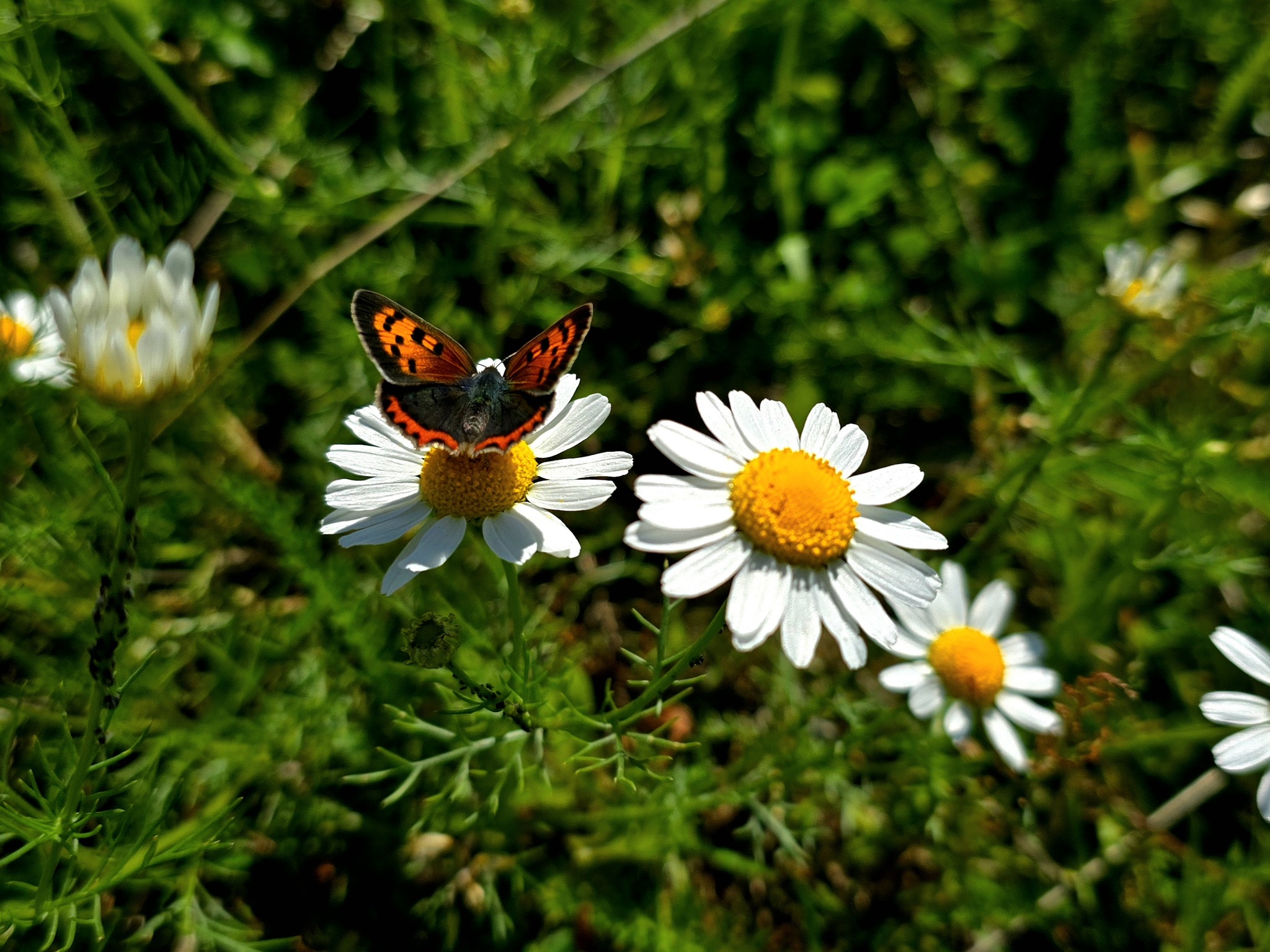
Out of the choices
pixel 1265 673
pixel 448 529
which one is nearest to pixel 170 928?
pixel 448 529

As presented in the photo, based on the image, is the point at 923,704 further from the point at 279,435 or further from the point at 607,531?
the point at 279,435

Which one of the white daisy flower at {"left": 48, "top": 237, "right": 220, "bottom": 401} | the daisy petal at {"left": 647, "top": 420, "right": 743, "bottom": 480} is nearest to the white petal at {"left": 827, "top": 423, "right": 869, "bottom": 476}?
the daisy petal at {"left": 647, "top": 420, "right": 743, "bottom": 480}

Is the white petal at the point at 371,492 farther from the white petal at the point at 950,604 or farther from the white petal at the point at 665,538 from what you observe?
the white petal at the point at 950,604

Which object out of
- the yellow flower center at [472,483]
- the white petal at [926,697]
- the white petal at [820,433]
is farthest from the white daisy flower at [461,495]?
the white petal at [926,697]

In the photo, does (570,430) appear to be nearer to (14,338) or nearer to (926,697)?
(926,697)

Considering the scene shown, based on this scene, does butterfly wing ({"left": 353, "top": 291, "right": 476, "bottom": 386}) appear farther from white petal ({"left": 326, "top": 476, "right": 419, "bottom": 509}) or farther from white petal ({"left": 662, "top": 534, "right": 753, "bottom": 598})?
white petal ({"left": 662, "top": 534, "right": 753, "bottom": 598})

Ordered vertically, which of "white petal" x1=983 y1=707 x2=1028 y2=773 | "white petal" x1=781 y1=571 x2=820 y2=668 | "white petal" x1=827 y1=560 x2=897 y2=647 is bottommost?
"white petal" x1=983 y1=707 x2=1028 y2=773

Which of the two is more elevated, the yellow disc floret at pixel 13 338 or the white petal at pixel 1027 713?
the yellow disc floret at pixel 13 338
